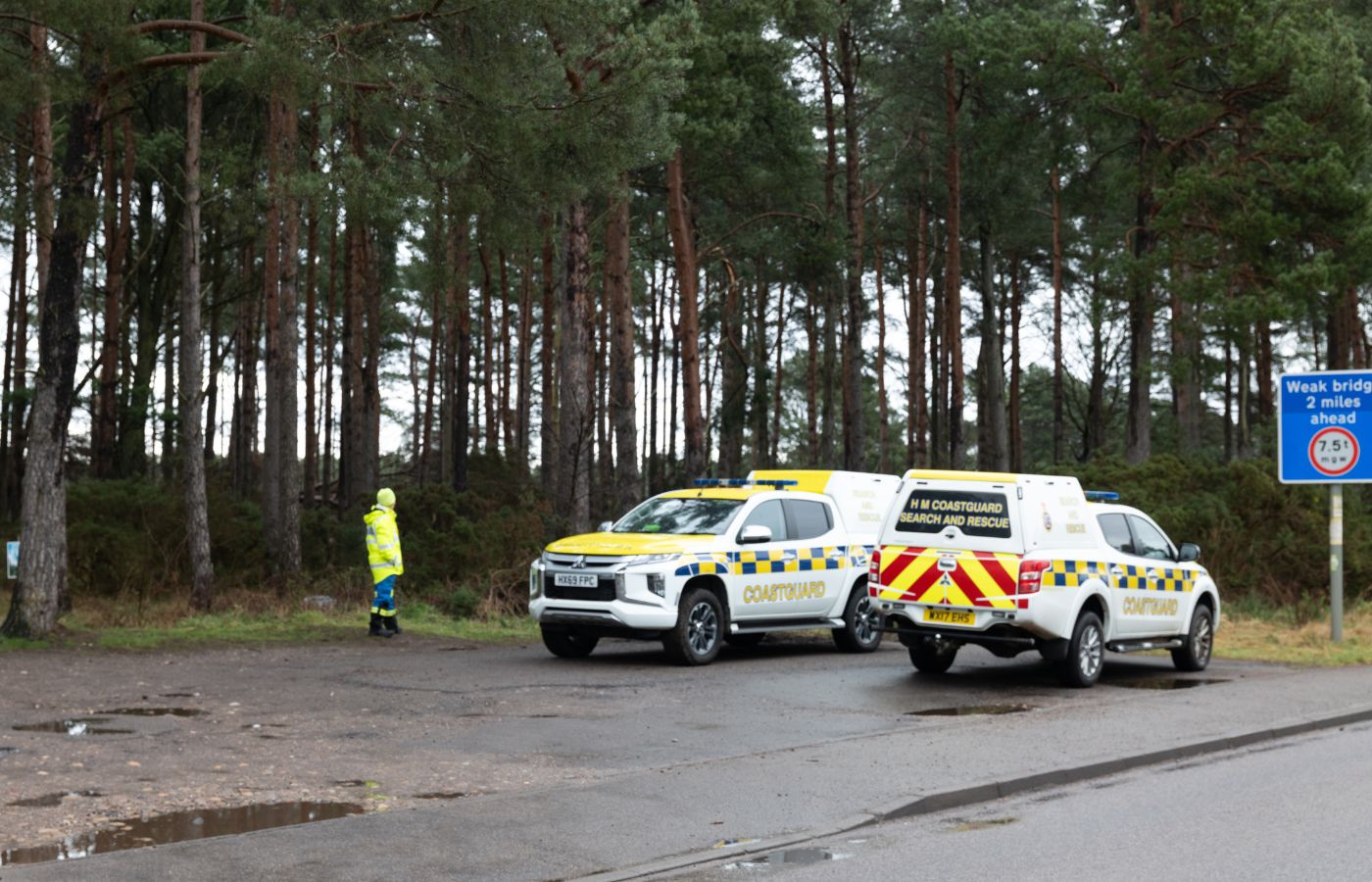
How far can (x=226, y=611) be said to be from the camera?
20.9 meters

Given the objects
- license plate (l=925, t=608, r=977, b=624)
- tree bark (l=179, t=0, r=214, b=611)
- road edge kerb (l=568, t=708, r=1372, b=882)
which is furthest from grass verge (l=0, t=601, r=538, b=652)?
road edge kerb (l=568, t=708, r=1372, b=882)

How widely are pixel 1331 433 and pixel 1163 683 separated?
17.0 ft

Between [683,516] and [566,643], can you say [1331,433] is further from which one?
[566,643]

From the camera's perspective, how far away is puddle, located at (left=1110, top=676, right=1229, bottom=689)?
1540 cm

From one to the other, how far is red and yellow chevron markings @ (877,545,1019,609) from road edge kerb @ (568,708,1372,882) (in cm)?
291

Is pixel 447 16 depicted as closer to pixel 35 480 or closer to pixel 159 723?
pixel 35 480

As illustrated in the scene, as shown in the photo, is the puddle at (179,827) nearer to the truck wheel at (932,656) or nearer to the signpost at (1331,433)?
the truck wheel at (932,656)

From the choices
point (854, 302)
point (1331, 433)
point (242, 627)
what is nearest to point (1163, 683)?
point (1331, 433)

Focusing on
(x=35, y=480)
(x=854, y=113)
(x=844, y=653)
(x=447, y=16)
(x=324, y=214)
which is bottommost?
(x=844, y=653)

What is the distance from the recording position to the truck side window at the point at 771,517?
1703cm

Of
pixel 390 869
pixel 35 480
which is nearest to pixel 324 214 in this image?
pixel 35 480

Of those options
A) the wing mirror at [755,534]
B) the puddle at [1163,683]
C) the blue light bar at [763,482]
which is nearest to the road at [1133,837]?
the puddle at [1163,683]

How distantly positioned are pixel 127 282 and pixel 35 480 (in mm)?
17955

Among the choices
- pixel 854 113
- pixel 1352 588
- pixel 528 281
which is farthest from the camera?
pixel 528 281
